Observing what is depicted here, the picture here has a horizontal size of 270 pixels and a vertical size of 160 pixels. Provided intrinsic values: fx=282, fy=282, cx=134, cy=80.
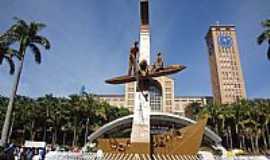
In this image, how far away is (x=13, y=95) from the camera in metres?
22.7

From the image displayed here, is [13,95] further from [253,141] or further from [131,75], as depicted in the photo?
[253,141]

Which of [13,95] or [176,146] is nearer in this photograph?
[176,146]

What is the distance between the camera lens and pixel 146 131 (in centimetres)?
1354

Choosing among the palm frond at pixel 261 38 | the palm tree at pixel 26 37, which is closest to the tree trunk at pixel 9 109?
the palm tree at pixel 26 37

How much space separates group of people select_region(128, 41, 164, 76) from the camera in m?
13.9

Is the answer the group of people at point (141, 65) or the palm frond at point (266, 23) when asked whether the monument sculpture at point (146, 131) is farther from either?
the palm frond at point (266, 23)

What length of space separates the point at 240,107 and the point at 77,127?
29.5 metres

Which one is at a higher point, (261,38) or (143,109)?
(261,38)

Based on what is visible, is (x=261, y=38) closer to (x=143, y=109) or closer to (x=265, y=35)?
(x=265, y=35)

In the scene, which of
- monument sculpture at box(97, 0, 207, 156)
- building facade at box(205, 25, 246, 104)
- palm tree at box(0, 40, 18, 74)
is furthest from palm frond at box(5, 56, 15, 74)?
building facade at box(205, 25, 246, 104)

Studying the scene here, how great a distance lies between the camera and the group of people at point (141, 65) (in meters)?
A: 13.9

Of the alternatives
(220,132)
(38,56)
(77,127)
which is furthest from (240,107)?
(38,56)

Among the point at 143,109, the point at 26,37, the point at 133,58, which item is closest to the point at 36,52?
the point at 26,37

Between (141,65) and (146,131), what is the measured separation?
10.6 ft
